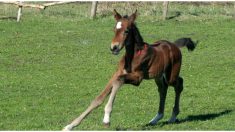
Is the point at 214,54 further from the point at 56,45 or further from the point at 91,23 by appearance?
the point at 91,23

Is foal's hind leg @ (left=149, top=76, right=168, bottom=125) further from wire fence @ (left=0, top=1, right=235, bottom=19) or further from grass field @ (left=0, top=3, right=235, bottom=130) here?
wire fence @ (left=0, top=1, right=235, bottom=19)

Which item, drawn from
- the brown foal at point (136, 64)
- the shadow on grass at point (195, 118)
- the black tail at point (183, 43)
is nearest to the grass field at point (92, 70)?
the shadow on grass at point (195, 118)

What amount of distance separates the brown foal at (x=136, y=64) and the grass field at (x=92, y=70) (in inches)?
29.3

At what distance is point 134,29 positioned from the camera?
9.40 metres

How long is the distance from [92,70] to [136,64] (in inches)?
332

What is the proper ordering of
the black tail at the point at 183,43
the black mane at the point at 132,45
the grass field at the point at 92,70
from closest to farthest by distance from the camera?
the black mane at the point at 132,45, the grass field at the point at 92,70, the black tail at the point at 183,43

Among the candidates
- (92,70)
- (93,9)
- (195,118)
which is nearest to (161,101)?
(195,118)

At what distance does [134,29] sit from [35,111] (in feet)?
11.1

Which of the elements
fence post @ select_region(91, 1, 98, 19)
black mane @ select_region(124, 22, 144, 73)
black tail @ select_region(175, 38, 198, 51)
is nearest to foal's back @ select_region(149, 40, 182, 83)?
black mane @ select_region(124, 22, 144, 73)

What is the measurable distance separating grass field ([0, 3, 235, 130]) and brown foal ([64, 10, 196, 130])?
0.74m

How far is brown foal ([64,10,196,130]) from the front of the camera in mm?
8906

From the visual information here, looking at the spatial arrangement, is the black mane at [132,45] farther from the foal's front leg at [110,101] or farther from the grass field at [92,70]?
the grass field at [92,70]

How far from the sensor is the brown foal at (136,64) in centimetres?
891

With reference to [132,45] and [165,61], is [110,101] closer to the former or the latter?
[132,45]
